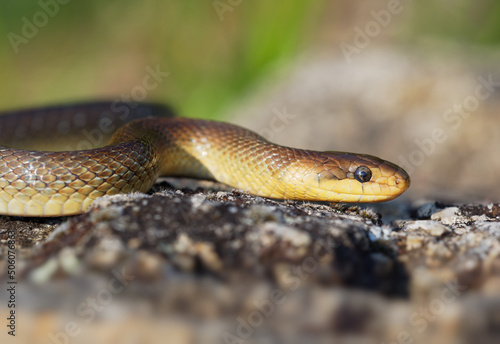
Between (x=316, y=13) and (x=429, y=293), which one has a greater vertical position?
(x=316, y=13)

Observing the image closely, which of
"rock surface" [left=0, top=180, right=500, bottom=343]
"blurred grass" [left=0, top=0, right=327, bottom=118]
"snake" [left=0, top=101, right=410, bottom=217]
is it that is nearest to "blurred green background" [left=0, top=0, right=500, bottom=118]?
"blurred grass" [left=0, top=0, right=327, bottom=118]

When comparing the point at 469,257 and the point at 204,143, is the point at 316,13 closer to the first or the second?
the point at 204,143

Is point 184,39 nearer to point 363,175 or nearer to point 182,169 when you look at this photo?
point 182,169

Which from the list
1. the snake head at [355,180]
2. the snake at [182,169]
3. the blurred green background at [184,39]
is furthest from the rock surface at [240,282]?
the blurred green background at [184,39]

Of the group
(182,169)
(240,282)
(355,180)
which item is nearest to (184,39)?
(182,169)

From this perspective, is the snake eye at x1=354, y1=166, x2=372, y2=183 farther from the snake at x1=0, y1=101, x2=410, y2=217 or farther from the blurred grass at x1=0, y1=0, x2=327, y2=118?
the blurred grass at x1=0, y1=0, x2=327, y2=118

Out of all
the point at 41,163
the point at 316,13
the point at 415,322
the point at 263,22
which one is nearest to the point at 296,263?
the point at 415,322

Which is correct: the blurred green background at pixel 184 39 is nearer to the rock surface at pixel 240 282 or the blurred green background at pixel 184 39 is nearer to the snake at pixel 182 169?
the snake at pixel 182 169
